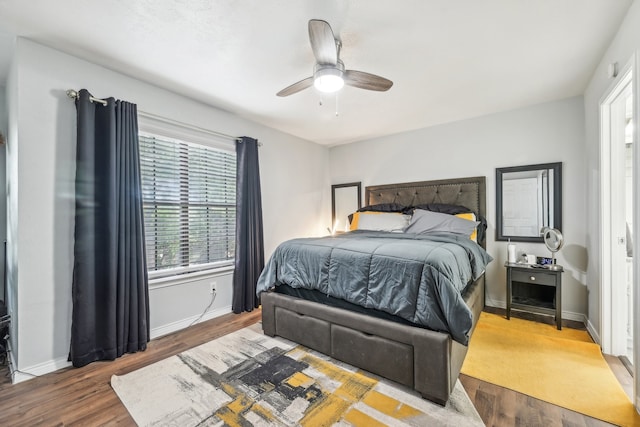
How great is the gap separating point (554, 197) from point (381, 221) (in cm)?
190

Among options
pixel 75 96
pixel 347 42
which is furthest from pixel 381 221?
pixel 75 96

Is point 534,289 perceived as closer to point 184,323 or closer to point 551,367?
point 551,367

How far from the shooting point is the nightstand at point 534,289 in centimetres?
272

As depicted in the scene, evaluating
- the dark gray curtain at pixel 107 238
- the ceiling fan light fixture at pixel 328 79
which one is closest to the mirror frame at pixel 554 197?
the ceiling fan light fixture at pixel 328 79

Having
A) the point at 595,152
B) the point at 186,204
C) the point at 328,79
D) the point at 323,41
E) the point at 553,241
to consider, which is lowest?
the point at 553,241

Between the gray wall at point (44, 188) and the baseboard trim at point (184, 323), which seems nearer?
the gray wall at point (44, 188)

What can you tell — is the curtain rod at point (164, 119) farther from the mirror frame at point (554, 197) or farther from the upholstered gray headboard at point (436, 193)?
the mirror frame at point (554, 197)

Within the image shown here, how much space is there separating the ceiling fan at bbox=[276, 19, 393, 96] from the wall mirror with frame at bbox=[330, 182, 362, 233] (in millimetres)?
2559

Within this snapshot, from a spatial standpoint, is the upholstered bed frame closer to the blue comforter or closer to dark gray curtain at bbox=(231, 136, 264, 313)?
the blue comforter

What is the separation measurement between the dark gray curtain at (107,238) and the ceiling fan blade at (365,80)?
1896 millimetres

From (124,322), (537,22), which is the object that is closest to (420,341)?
(537,22)

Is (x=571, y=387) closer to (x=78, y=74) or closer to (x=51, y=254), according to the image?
(x=51, y=254)

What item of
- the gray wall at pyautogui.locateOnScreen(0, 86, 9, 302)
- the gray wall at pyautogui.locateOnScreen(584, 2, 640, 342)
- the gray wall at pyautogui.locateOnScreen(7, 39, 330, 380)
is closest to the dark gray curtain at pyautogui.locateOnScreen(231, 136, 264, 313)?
the gray wall at pyautogui.locateOnScreen(7, 39, 330, 380)

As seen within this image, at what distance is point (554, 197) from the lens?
3.05 metres
